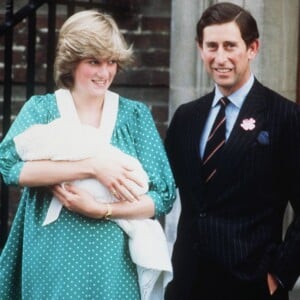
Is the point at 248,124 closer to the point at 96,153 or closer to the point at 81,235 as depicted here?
the point at 96,153

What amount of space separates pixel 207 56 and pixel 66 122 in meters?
0.56

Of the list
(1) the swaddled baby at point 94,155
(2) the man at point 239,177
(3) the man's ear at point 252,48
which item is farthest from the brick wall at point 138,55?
(1) the swaddled baby at point 94,155

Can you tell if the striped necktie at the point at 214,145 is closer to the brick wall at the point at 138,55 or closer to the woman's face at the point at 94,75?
the woman's face at the point at 94,75

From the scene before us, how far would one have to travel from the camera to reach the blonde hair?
3674 millimetres

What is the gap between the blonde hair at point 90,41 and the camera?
3.67m

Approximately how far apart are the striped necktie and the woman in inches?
7.2

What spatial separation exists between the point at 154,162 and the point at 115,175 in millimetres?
185

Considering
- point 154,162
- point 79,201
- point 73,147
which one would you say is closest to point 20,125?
point 73,147

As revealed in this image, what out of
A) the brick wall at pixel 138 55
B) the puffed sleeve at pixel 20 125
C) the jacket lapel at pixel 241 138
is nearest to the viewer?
the puffed sleeve at pixel 20 125

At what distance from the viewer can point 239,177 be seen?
3875 millimetres

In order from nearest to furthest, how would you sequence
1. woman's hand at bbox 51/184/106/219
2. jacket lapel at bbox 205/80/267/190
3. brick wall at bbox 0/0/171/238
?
1. woman's hand at bbox 51/184/106/219
2. jacket lapel at bbox 205/80/267/190
3. brick wall at bbox 0/0/171/238

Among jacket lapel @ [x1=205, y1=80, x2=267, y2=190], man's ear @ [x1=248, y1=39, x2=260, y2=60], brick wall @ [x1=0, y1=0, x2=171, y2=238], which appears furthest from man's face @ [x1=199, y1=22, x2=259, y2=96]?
brick wall @ [x1=0, y1=0, x2=171, y2=238]

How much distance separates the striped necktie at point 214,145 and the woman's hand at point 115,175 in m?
0.32

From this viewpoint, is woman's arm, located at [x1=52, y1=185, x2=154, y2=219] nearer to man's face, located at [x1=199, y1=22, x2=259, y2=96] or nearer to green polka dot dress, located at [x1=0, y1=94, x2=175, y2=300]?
green polka dot dress, located at [x1=0, y1=94, x2=175, y2=300]
